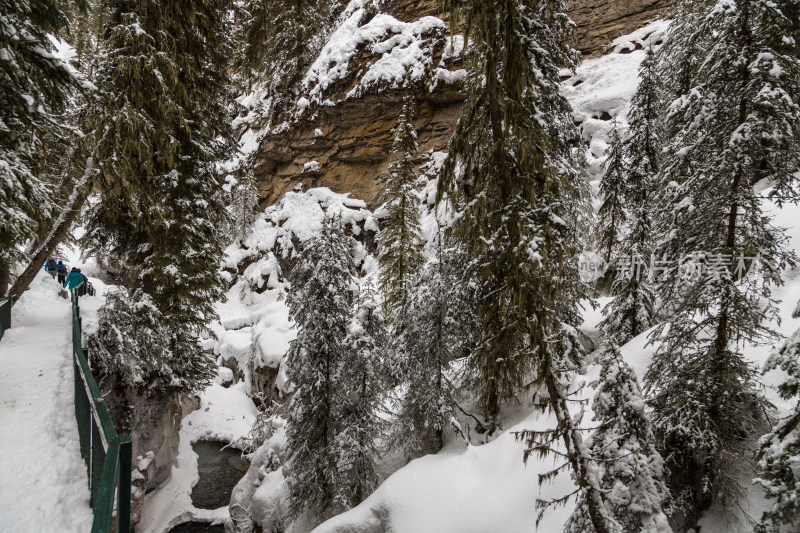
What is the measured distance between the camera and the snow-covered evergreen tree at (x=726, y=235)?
22.7ft

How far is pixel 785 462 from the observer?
5.24 m

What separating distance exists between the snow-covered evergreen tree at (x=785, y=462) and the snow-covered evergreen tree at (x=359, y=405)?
361 inches

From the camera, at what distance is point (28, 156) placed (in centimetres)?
1045

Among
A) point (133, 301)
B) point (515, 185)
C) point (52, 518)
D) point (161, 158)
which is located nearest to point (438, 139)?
point (161, 158)

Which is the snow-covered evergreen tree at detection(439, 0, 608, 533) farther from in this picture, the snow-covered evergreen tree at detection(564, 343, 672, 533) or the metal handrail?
the metal handrail

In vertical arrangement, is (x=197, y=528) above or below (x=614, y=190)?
below

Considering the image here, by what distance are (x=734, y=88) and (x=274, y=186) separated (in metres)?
38.3

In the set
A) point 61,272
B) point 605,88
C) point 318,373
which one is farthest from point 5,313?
point 605,88

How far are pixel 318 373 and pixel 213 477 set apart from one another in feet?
45.9

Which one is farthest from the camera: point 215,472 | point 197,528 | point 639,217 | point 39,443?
point 215,472

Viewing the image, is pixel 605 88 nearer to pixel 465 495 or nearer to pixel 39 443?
pixel 465 495

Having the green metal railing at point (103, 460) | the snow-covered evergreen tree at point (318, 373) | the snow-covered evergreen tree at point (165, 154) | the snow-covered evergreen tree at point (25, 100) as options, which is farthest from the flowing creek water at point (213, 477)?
the green metal railing at point (103, 460)

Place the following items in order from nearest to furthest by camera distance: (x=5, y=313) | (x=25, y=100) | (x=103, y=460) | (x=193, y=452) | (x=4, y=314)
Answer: (x=103, y=460) < (x=25, y=100) < (x=4, y=314) < (x=5, y=313) < (x=193, y=452)

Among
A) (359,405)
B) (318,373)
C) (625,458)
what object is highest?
(625,458)
